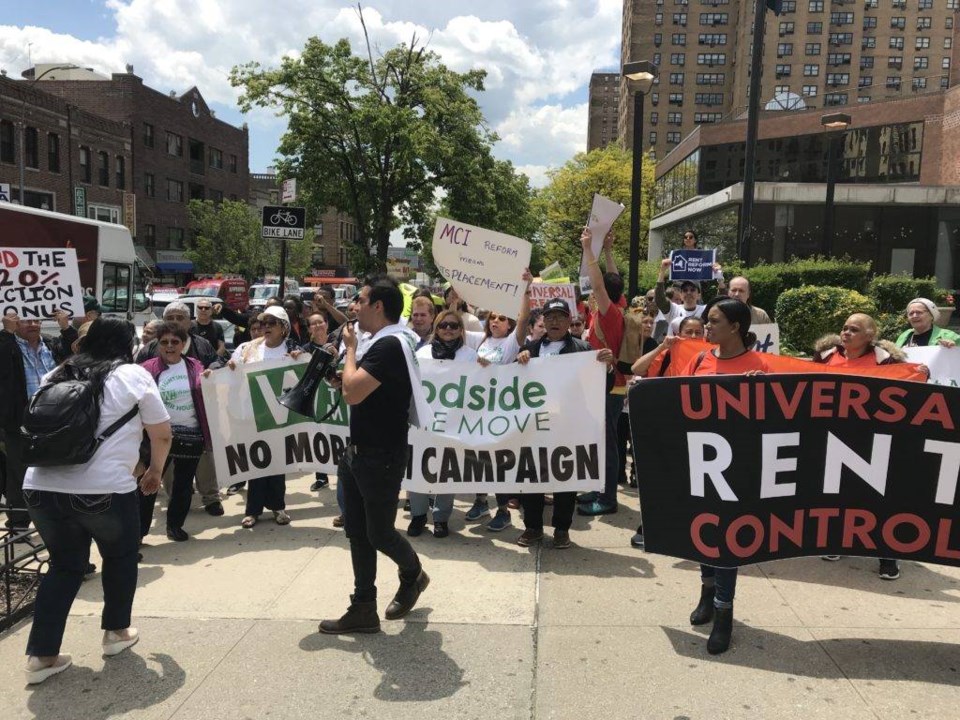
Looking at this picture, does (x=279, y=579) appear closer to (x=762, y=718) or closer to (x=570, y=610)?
(x=570, y=610)

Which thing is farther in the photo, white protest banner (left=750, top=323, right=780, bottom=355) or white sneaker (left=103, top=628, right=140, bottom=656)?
white protest banner (left=750, top=323, right=780, bottom=355)

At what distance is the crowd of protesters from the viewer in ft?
11.1

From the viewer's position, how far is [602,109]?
16162 centimetres

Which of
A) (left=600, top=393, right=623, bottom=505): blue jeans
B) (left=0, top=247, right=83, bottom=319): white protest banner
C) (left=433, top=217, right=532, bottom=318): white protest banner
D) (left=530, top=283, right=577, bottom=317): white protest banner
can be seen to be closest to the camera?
(left=600, top=393, right=623, bottom=505): blue jeans

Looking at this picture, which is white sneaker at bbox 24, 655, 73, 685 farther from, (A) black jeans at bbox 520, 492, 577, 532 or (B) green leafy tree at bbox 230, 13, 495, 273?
(B) green leafy tree at bbox 230, 13, 495, 273

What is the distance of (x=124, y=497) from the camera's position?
3.47 meters

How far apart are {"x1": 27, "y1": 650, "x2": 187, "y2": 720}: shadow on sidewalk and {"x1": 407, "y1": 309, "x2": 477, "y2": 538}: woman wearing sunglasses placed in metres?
2.22

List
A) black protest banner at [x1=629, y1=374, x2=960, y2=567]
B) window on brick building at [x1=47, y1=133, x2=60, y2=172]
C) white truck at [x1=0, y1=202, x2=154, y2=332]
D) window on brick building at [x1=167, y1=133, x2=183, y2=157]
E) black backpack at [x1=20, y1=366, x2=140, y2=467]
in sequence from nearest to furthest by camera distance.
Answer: black backpack at [x1=20, y1=366, x2=140, y2=467] → black protest banner at [x1=629, y1=374, x2=960, y2=567] → white truck at [x1=0, y1=202, x2=154, y2=332] → window on brick building at [x1=47, y1=133, x2=60, y2=172] → window on brick building at [x1=167, y1=133, x2=183, y2=157]

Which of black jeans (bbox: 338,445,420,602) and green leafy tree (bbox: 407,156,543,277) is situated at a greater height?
green leafy tree (bbox: 407,156,543,277)

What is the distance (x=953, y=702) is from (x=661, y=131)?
105701 mm

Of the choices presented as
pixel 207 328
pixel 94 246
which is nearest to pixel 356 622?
pixel 207 328

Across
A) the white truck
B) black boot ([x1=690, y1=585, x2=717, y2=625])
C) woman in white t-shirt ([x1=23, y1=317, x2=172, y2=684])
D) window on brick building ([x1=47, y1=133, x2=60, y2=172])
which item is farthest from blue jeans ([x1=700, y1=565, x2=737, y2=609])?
window on brick building ([x1=47, y1=133, x2=60, y2=172])

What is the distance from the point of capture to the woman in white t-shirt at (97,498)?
3.33m

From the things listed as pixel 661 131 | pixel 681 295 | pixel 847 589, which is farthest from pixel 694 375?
pixel 661 131
